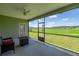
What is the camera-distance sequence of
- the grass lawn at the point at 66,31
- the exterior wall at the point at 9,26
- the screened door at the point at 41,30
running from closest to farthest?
the grass lawn at the point at 66,31
the screened door at the point at 41,30
the exterior wall at the point at 9,26

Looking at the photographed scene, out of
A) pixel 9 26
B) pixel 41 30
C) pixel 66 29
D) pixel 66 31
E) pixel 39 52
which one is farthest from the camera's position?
pixel 9 26

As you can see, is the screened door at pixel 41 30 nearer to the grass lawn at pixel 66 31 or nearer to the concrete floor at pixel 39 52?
the grass lawn at pixel 66 31

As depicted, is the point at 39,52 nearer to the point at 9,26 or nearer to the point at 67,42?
the point at 67,42

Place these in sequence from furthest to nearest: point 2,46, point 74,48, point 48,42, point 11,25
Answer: point 11,25
point 48,42
point 74,48
point 2,46

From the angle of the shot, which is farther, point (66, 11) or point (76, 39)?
point (66, 11)

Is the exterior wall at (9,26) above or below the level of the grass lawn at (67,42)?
above

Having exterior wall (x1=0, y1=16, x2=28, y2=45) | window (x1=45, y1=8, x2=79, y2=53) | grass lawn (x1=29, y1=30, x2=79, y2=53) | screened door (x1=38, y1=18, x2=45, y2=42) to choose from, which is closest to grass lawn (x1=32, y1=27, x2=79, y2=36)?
window (x1=45, y1=8, x2=79, y2=53)

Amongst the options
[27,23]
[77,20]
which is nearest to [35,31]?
[27,23]

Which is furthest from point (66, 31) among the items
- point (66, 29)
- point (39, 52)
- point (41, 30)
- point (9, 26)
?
point (9, 26)

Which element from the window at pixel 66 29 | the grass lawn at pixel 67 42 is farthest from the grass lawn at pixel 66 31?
the grass lawn at pixel 67 42

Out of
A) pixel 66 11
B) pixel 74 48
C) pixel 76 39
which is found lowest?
pixel 74 48

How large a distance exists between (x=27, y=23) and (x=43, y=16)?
1257 millimetres

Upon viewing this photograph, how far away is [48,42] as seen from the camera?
23.1 ft

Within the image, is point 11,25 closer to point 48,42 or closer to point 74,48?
point 48,42
